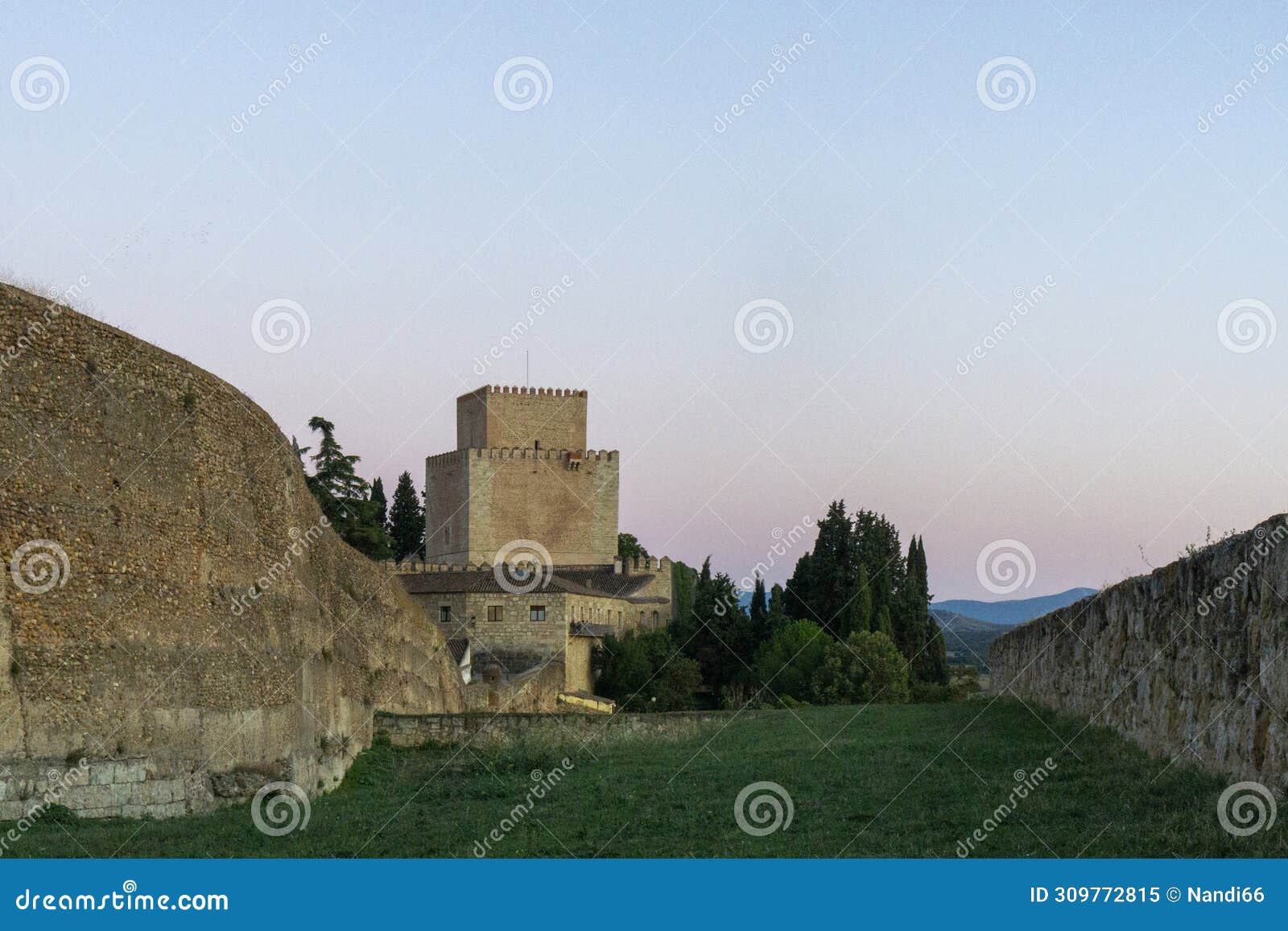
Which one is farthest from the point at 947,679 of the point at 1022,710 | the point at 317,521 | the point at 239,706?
the point at 239,706

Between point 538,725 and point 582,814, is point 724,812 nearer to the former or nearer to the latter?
point 582,814

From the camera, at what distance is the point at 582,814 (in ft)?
47.1

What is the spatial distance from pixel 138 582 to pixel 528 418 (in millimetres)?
64737

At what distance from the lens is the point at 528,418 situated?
79562mm

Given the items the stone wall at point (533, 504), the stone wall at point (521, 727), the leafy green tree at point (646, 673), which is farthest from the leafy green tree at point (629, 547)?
the stone wall at point (521, 727)

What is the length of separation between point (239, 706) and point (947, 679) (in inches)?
1688

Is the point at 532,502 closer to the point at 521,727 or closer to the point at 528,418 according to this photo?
the point at 528,418

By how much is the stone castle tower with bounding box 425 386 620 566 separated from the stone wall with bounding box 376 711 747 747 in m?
47.4

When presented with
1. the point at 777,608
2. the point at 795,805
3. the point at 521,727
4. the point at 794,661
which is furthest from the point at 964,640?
the point at 795,805

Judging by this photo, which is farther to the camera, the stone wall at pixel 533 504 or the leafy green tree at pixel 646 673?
the stone wall at pixel 533 504

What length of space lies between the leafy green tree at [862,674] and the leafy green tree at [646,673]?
18.3 feet

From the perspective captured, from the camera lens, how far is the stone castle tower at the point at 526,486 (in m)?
76.7

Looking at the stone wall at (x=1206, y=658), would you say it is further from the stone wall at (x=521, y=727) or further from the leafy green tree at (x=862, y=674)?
the leafy green tree at (x=862, y=674)

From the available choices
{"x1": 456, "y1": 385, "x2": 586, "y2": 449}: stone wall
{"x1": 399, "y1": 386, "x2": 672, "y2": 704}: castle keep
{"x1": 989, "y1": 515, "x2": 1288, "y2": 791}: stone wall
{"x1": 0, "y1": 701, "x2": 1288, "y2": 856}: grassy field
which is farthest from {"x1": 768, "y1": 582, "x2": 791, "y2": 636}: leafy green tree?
{"x1": 989, "y1": 515, "x2": 1288, "y2": 791}: stone wall
